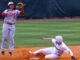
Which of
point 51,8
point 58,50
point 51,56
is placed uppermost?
point 58,50

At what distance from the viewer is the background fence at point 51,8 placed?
3077 cm

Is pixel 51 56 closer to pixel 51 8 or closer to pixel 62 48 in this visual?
pixel 62 48

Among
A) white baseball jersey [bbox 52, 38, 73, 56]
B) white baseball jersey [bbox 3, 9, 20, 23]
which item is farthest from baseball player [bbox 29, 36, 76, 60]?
white baseball jersey [bbox 3, 9, 20, 23]

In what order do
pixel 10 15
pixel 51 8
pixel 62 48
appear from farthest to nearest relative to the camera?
pixel 51 8 → pixel 10 15 → pixel 62 48

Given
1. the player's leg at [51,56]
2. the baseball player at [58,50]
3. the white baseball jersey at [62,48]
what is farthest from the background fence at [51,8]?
the white baseball jersey at [62,48]

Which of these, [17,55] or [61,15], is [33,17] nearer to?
[61,15]

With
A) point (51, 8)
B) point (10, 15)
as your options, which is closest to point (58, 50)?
point (10, 15)

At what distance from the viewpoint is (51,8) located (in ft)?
101

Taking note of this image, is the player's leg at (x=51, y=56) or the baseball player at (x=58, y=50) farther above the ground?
the baseball player at (x=58, y=50)

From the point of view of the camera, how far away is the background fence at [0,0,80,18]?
30.8 m

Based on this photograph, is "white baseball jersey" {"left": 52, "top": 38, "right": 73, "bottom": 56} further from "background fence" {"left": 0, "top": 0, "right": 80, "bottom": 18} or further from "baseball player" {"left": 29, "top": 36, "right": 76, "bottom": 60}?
"background fence" {"left": 0, "top": 0, "right": 80, "bottom": 18}

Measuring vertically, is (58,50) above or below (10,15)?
below

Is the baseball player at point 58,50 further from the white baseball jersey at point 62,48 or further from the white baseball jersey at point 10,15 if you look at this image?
the white baseball jersey at point 10,15

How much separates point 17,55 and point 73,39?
6.09 metres
